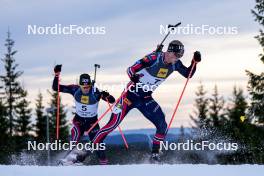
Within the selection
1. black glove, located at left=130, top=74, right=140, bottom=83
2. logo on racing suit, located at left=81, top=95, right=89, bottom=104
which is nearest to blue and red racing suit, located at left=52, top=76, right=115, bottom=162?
logo on racing suit, located at left=81, top=95, right=89, bottom=104

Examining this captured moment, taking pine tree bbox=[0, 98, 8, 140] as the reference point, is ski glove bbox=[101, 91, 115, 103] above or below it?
above

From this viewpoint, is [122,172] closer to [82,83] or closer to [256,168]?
[256,168]

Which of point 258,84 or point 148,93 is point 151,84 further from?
point 258,84

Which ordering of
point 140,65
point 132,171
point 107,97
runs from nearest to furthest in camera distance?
point 132,171
point 140,65
point 107,97

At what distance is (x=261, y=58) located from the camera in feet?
92.8

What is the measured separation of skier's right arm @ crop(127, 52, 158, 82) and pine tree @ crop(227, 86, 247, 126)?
98.8 ft

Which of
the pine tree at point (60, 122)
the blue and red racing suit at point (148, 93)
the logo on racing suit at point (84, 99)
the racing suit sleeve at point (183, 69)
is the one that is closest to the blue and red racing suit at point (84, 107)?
the logo on racing suit at point (84, 99)

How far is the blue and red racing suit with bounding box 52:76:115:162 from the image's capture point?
12414 mm

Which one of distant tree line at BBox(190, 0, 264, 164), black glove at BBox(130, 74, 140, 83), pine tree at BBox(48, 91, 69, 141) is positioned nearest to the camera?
black glove at BBox(130, 74, 140, 83)

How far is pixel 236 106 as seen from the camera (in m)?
44.2

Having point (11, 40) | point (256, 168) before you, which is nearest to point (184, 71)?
point (256, 168)

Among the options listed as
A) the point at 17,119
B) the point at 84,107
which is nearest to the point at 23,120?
the point at 17,119

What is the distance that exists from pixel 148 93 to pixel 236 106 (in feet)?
110

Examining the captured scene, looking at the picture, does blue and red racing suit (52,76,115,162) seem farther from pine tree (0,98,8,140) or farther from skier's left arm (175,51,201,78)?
pine tree (0,98,8,140)
